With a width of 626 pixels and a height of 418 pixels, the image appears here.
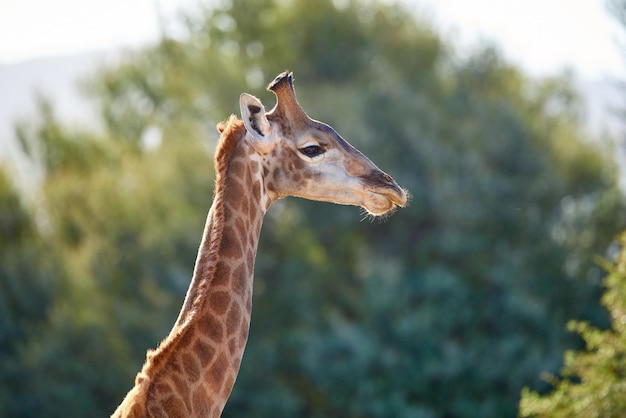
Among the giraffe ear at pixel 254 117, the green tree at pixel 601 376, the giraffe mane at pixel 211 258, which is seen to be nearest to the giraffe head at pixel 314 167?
the giraffe ear at pixel 254 117

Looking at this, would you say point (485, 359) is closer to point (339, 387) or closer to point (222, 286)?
point (339, 387)

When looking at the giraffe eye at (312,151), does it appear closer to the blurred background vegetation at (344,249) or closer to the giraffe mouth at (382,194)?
the giraffe mouth at (382,194)

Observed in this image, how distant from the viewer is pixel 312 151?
7359 mm

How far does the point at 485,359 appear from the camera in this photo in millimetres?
30750

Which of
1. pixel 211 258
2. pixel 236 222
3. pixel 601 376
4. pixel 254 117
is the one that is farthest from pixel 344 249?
pixel 211 258

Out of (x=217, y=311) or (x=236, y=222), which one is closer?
(x=217, y=311)

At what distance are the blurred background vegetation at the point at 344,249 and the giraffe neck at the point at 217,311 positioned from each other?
22626 mm

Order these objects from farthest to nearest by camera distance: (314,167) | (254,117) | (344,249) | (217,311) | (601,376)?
(344,249)
(601,376)
(314,167)
(254,117)
(217,311)

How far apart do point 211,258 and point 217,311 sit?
32 centimetres

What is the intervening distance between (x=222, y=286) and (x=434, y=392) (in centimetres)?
2447

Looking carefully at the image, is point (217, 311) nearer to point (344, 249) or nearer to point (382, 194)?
point (382, 194)

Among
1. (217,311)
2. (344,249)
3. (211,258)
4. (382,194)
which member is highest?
(344,249)

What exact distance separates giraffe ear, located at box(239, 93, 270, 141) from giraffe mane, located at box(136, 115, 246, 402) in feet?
0.44

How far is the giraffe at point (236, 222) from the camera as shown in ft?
20.2
